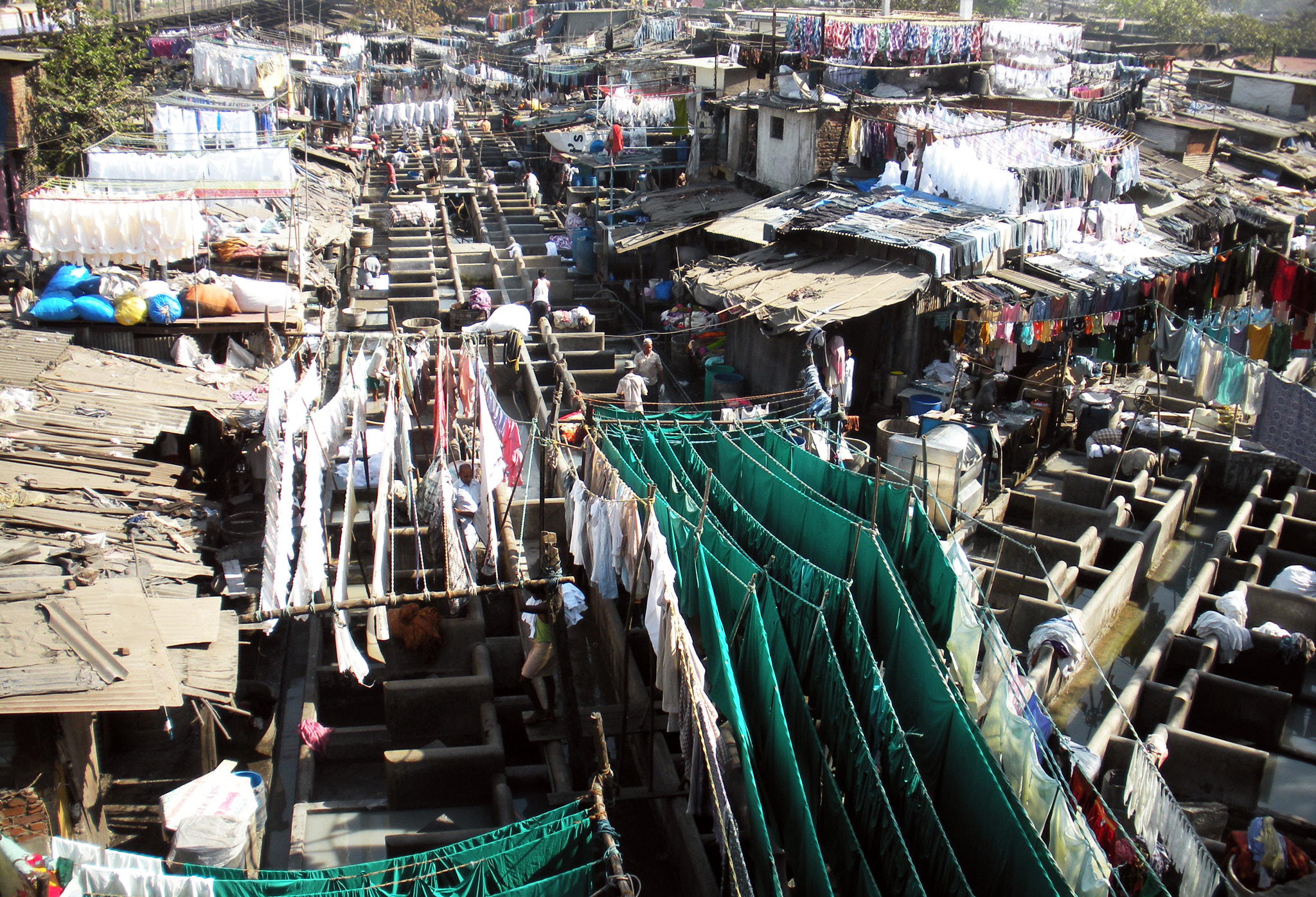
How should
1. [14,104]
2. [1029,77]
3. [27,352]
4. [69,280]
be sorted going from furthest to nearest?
1. [1029,77]
2. [14,104]
3. [69,280]
4. [27,352]

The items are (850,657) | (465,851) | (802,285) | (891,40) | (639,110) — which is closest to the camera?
(465,851)

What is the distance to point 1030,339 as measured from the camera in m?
16.4

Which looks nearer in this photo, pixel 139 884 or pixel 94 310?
pixel 139 884

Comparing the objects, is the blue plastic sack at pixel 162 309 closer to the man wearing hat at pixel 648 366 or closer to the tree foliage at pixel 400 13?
the man wearing hat at pixel 648 366

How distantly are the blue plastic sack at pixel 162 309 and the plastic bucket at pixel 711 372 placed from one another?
346 inches

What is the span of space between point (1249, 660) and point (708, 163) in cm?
1826

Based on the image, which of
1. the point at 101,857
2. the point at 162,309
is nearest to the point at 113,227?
the point at 162,309

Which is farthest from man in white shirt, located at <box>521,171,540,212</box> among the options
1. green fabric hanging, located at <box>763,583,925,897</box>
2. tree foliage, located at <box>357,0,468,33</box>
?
tree foliage, located at <box>357,0,468,33</box>

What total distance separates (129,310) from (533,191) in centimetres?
2123

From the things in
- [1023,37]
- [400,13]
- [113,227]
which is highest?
[400,13]

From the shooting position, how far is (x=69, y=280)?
48.4ft

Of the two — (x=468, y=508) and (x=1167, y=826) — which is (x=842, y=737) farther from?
(x=468, y=508)

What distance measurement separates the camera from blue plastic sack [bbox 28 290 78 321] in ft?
46.7

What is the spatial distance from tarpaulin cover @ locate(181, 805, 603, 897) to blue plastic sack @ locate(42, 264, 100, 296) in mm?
11045
